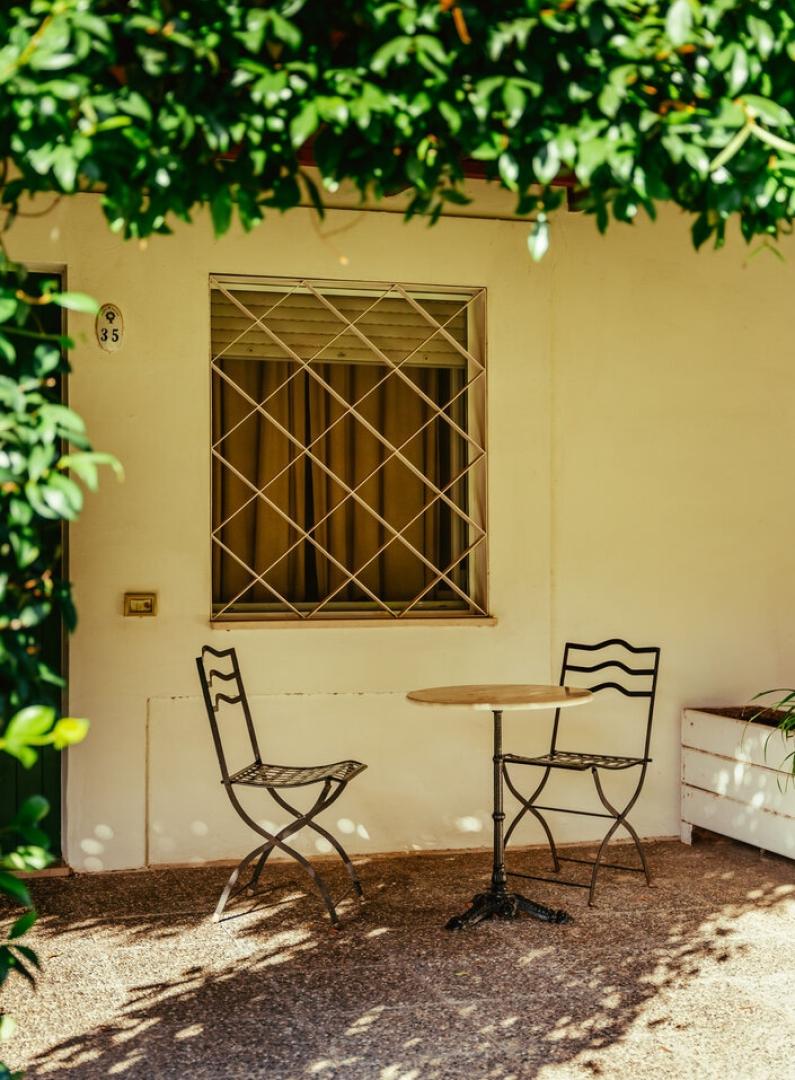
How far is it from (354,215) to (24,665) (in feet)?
12.7

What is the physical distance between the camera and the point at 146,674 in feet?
16.6

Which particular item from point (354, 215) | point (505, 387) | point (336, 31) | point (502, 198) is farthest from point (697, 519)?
point (336, 31)

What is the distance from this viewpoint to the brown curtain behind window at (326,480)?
17.5 feet

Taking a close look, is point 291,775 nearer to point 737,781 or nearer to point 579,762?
point 579,762

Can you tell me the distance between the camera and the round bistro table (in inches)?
163

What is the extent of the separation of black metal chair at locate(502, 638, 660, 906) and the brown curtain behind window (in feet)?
2.39

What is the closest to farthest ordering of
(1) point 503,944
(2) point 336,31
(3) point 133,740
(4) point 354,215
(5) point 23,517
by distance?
1. (5) point 23,517
2. (2) point 336,31
3. (1) point 503,944
4. (3) point 133,740
5. (4) point 354,215

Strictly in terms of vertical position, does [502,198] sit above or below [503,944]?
above

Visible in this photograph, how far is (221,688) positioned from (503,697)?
4.61 ft

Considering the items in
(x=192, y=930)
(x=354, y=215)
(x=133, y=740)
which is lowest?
(x=192, y=930)

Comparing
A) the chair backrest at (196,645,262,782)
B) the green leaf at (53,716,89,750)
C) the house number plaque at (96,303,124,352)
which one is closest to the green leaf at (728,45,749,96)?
the green leaf at (53,716,89,750)

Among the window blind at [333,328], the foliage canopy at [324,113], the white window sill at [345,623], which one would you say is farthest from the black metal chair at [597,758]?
the foliage canopy at [324,113]

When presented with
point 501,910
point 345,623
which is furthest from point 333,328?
point 501,910

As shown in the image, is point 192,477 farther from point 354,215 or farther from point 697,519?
point 697,519
